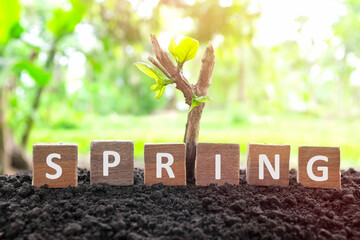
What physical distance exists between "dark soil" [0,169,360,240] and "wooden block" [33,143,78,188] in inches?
1.3

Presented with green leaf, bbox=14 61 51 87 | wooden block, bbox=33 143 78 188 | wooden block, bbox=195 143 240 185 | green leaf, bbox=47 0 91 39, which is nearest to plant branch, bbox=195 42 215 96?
wooden block, bbox=195 143 240 185

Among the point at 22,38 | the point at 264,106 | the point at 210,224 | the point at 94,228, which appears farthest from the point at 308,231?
the point at 264,106

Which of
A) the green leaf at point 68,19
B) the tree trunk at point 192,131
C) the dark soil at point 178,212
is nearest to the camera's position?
the dark soil at point 178,212

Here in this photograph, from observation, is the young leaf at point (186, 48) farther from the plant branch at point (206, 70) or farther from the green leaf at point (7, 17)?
the green leaf at point (7, 17)

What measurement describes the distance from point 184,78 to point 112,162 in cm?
33

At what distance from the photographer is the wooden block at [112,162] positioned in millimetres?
905

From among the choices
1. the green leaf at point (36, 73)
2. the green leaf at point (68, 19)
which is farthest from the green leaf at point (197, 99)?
the green leaf at point (68, 19)

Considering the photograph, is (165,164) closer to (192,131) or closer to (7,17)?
(192,131)

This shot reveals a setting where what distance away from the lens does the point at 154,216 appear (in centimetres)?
71

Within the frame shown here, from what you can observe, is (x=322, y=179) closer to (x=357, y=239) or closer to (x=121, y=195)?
(x=357, y=239)

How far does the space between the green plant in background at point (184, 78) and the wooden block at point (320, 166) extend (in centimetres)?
33

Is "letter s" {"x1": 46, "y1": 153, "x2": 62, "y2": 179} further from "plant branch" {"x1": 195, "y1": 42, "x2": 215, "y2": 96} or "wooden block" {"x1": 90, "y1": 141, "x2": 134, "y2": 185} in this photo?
"plant branch" {"x1": 195, "y1": 42, "x2": 215, "y2": 96}

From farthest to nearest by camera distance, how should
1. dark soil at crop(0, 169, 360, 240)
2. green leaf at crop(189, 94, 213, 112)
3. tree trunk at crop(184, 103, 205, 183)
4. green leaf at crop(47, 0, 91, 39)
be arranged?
green leaf at crop(47, 0, 91, 39) < tree trunk at crop(184, 103, 205, 183) < green leaf at crop(189, 94, 213, 112) < dark soil at crop(0, 169, 360, 240)

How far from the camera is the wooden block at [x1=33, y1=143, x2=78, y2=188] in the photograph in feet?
2.90
